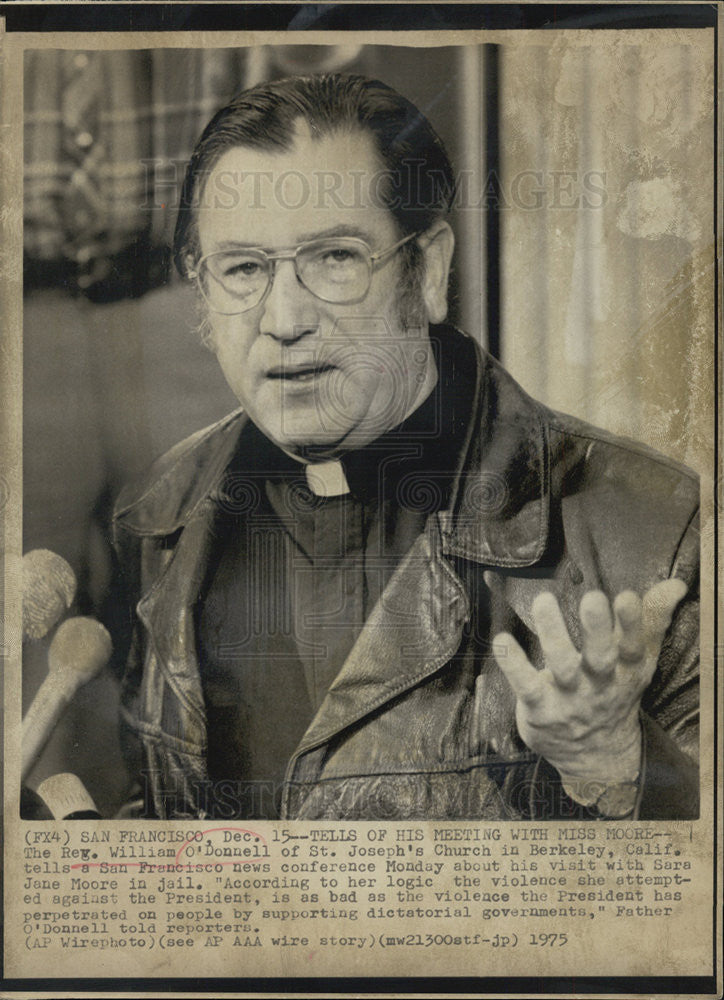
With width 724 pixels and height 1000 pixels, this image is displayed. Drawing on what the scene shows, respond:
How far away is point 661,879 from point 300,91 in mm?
2712

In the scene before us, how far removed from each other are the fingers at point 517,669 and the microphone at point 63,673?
48.2 inches

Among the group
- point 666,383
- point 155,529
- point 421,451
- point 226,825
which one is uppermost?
point 666,383

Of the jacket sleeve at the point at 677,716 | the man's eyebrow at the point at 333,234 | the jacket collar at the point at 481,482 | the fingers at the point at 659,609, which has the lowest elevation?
the jacket sleeve at the point at 677,716

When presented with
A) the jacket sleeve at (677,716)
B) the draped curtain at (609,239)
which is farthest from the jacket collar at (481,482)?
the jacket sleeve at (677,716)

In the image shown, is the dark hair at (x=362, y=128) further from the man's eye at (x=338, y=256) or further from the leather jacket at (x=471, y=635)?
the leather jacket at (x=471, y=635)

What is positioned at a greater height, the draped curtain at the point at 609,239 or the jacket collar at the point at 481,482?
the draped curtain at the point at 609,239

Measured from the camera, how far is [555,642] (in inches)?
103

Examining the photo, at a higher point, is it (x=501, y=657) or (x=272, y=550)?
(x=272, y=550)

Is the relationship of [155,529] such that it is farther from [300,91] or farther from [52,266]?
[300,91]

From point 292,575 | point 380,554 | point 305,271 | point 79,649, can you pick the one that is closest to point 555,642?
point 380,554

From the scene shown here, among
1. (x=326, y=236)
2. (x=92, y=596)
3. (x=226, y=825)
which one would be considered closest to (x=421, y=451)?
(x=326, y=236)

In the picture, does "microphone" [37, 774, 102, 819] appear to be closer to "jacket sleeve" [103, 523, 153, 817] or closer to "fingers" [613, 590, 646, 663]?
"jacket sleeve" [103, 523, 153, 817]

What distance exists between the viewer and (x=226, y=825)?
8.63 feet

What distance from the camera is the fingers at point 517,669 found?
259cm
